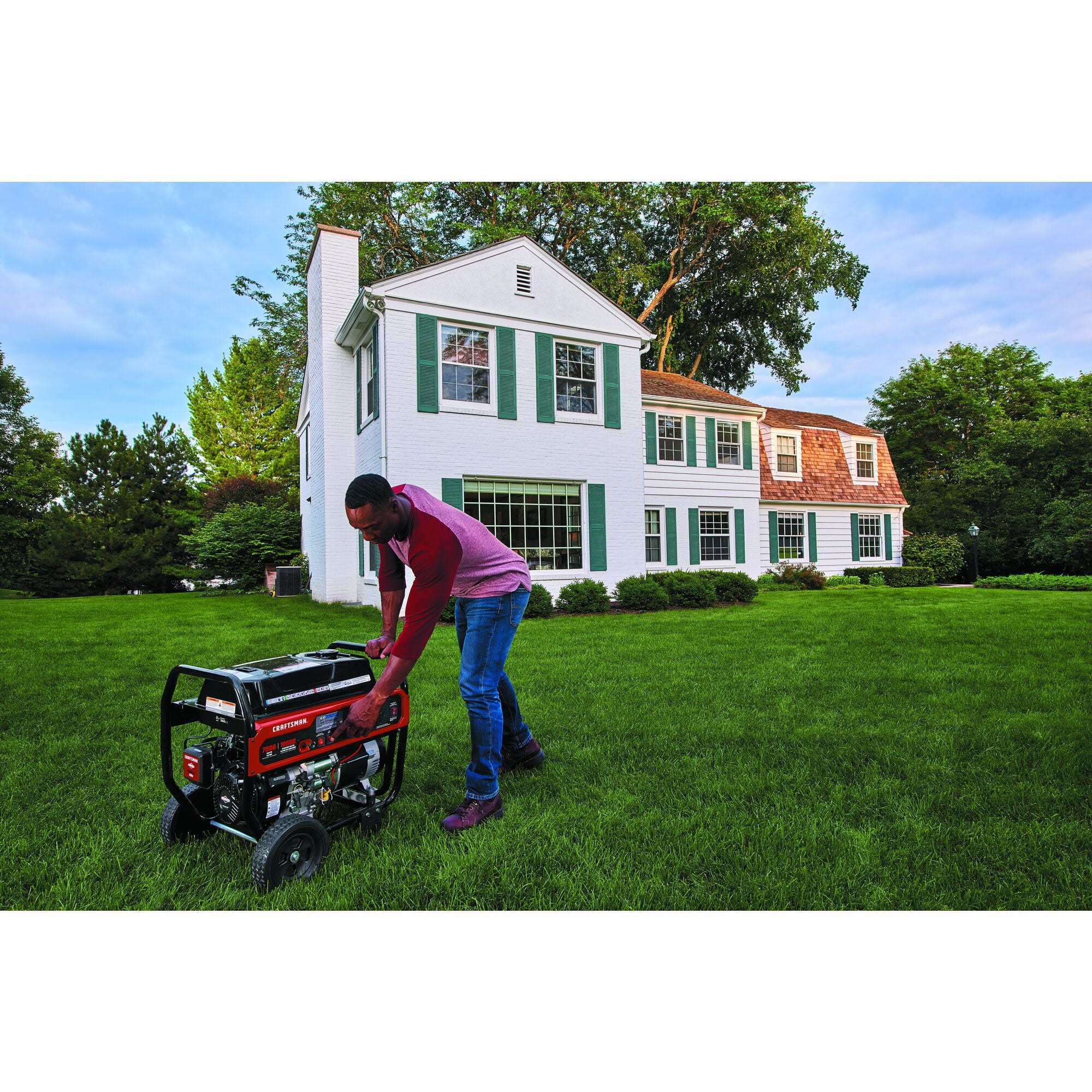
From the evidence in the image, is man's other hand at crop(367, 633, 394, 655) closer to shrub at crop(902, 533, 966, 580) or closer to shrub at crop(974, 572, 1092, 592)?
shrub at crop(974, 572, 1092, 592)

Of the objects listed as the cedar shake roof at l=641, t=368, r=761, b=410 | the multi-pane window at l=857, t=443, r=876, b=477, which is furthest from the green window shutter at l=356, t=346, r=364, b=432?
the multi-pane window at l=857, t=443, r=876, b=477

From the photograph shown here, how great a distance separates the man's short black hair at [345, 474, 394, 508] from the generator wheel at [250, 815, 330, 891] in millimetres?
1118

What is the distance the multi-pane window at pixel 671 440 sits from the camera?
52.8 feet

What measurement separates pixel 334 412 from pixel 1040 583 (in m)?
19.4

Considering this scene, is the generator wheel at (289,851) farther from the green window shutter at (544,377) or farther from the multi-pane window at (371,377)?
the green window shutter at (544,377)

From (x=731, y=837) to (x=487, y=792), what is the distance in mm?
1009


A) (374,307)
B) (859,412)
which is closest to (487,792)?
(374,307)

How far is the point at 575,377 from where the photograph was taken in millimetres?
12922

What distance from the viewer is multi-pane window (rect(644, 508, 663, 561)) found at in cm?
1584

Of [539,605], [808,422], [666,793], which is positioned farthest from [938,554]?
[666,793]

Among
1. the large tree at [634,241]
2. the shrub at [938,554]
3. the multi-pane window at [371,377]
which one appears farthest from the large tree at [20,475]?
the shrub at [938,554]

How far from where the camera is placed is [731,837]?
2.51 metres

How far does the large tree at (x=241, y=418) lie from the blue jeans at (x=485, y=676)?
30045 millimetres

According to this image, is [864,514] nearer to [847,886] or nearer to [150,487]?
[847,886]
